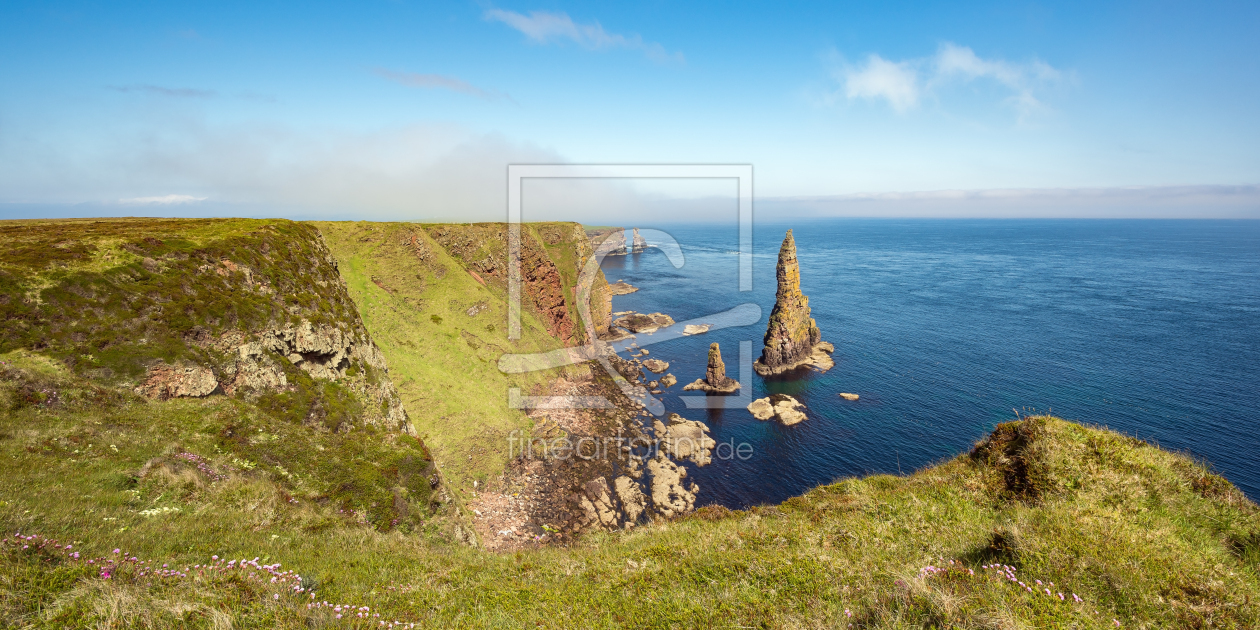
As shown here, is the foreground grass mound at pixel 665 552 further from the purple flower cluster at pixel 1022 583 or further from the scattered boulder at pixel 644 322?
the scattered boulder at pixel 644 322

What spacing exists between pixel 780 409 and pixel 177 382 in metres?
60.2

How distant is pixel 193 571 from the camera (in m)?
9.96

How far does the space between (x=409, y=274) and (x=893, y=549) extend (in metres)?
60.8

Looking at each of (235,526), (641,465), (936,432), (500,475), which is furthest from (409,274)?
(936,432)

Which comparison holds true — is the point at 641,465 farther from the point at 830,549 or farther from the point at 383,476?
the point at 830,549

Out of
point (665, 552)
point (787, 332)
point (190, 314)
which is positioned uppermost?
point (190, 314)

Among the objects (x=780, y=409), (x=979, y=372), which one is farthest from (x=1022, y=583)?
(x=979, y=372)

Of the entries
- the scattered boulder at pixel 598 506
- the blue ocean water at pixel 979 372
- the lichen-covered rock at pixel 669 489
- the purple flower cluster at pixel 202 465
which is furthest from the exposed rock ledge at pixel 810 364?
the purple flower cluster at pixel 202 465

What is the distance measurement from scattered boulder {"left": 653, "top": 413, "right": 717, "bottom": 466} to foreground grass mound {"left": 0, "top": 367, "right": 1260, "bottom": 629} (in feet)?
111

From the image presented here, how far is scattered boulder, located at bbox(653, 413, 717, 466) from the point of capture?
5172cm

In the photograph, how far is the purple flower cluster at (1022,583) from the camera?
27.6 ft

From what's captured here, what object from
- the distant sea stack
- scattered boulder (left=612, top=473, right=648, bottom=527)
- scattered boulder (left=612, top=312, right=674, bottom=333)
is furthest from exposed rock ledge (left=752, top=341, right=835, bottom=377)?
scattered boulder (left=612, top=473, right=648, bottom=527)

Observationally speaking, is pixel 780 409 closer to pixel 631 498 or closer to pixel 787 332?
pixel 787 332

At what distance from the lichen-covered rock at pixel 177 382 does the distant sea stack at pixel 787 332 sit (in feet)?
229
